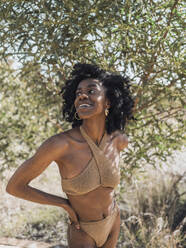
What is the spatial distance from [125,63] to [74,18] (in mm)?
516

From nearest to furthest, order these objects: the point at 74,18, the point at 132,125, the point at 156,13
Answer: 1. the point at 74,18
2. the point at 156,13
3. the point at 132,125

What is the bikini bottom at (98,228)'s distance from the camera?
6.37ft

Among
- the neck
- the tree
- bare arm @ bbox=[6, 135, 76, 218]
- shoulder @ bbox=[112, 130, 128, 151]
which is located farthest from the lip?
the tree

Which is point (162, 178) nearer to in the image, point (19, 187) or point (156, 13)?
point (156, 13)

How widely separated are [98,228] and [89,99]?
2.29ft

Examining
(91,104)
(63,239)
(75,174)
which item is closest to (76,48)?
(91,104)

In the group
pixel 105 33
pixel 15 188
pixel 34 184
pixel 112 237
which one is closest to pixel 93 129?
pixel 15 188

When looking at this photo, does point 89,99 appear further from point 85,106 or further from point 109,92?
point 109,92

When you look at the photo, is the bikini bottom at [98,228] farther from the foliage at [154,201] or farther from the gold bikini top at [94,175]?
the foliage at [154,201]

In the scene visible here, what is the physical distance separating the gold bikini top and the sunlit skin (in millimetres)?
26

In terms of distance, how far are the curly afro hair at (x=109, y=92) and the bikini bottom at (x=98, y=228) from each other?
0.50 meters

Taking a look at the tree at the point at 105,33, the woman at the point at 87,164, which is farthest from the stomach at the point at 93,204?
the tree at the point at 105,33

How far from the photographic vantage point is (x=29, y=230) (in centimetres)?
546

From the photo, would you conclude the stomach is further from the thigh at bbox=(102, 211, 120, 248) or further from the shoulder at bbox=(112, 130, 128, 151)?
the shoulder at bbox=(112, 130, 128, 151)
